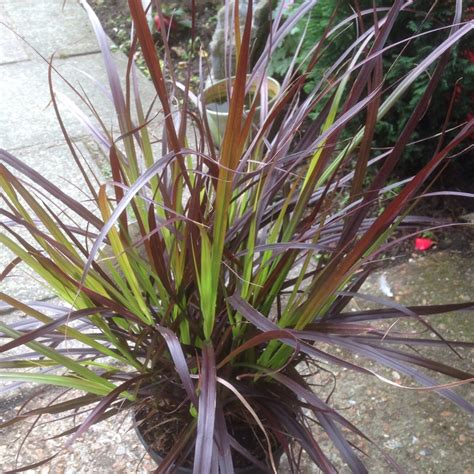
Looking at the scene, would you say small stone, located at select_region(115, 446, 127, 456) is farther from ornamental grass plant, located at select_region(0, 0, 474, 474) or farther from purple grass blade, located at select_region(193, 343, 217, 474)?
purple grass blade, located at select_region(193, 343, 217, 474)

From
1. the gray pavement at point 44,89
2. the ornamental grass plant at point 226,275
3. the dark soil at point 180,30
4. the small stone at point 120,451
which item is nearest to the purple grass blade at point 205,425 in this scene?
the ornamental grass plant at point 226,275

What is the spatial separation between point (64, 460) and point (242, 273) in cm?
72

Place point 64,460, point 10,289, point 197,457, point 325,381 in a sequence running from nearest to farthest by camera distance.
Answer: point 197,457
point 64,460
point 325,381
point 10,289

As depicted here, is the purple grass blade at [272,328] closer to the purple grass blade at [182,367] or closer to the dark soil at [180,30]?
the purple grass blade at [182,367]

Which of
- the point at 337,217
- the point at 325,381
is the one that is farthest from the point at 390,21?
the point at 325,381

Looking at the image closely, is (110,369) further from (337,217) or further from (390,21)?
(390,21)

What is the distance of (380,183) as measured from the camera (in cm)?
88

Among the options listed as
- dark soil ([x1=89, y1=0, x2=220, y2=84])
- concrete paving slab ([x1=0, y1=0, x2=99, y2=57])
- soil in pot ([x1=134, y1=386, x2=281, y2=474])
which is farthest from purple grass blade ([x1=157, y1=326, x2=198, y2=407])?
concrete paving slab ([x1=0, y1=0, x2=99, y2=57])

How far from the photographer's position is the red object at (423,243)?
6.47 ft

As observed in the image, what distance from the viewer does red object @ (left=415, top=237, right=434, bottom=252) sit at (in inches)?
77.7

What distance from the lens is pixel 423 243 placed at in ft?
6.48

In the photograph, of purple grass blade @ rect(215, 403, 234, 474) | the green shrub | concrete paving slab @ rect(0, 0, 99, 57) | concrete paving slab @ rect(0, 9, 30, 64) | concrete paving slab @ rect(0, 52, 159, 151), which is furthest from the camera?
concrete paving slab @ rect(0, 0, 99, 57)

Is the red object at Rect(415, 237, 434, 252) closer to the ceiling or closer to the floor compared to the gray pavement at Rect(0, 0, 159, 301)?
closer to the floor

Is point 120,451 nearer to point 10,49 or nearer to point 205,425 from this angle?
point 205,425
